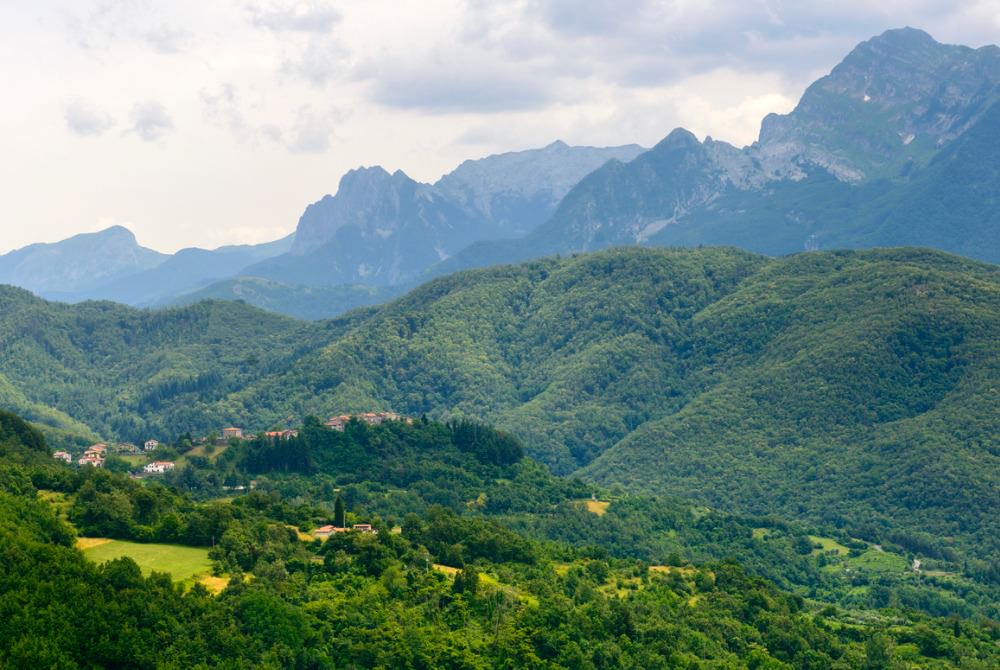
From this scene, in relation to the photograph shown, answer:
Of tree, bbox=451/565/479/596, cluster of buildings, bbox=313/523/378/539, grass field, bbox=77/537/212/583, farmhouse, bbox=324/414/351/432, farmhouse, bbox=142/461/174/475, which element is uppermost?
grass field, bbox=77/537/212/583

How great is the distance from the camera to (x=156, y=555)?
276 ft

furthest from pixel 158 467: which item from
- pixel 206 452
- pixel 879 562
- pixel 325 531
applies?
pixel 879 562

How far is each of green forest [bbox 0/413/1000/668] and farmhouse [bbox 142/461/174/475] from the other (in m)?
28.2

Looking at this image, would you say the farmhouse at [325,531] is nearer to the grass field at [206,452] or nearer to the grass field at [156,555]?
the grass field at [156,555]

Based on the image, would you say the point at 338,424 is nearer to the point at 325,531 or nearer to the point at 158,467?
the point at 158,467

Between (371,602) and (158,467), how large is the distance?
225 feet

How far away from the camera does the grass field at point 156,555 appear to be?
80875 millimetres

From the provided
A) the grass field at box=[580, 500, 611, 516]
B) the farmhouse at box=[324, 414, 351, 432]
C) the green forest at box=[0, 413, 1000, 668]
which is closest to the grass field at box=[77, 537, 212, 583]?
the green forest at box=[0, 413, 1000, 668]

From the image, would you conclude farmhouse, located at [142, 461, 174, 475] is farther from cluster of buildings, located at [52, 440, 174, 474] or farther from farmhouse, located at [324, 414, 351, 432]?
farmhouse, located at [324, 414, 351, 432]

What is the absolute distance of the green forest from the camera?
69.0 m

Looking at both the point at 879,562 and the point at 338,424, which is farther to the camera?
the point at 338,424

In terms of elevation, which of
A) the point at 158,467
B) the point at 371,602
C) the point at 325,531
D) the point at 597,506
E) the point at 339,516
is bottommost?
the point at 597,506

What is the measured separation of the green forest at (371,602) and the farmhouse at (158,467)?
28203mm

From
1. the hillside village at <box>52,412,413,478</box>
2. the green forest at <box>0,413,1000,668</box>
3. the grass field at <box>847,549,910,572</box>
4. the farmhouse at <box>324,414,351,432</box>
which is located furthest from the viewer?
the farmhouse at <box>324,414,351,432</box>
